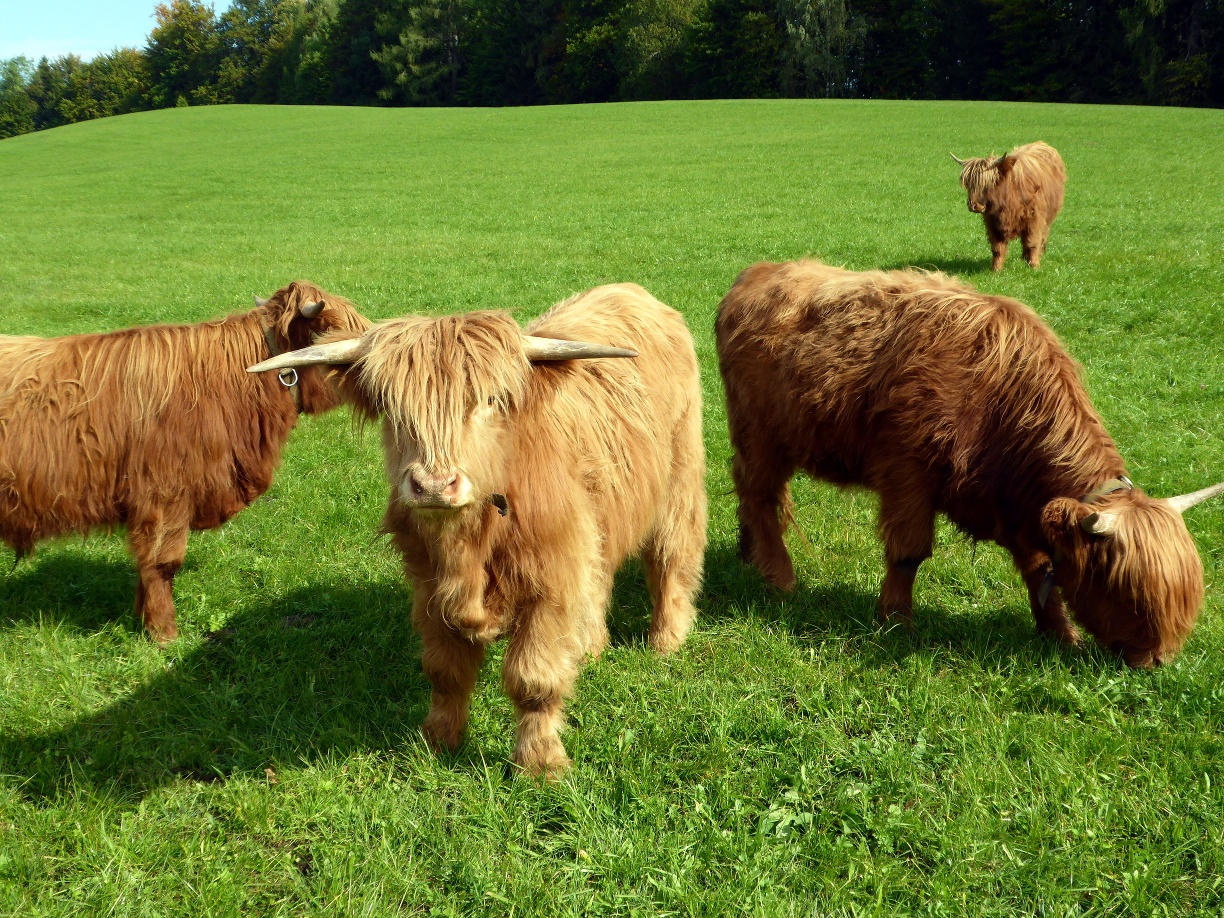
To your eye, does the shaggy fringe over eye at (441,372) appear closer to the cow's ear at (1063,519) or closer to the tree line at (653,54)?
the cow's ear at (1063,519)

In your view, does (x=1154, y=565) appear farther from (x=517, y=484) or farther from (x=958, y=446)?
(x=517, y=484)

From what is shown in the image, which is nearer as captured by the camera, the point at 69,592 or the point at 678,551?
the point at 678,551

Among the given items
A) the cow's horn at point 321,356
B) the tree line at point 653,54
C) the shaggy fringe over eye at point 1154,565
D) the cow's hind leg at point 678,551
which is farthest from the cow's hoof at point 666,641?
the tree line at point 653,54

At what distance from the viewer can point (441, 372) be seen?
123 inches

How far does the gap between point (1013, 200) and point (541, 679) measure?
1250 centimetres

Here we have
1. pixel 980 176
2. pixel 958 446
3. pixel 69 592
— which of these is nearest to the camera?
pixel 958 446

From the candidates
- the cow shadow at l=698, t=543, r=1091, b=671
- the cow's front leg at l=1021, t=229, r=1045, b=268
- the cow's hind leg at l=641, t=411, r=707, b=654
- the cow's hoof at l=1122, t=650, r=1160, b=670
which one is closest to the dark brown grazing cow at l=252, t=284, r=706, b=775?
the cow's hind leg at l=641, t=411, r=707, b=654

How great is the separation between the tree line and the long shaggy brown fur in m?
55.2

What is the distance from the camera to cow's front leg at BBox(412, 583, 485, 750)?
367 centimetres

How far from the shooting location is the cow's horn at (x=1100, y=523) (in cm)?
398

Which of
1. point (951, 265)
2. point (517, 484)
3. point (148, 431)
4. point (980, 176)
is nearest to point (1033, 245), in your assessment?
point (951, 265)

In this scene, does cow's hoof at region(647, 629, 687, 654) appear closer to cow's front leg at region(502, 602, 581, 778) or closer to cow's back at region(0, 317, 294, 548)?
cow's front leg at region(502, 602, 581, 778)

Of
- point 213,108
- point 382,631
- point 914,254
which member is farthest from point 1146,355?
point 213,108

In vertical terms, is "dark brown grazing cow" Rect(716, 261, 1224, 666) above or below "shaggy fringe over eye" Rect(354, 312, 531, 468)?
below
